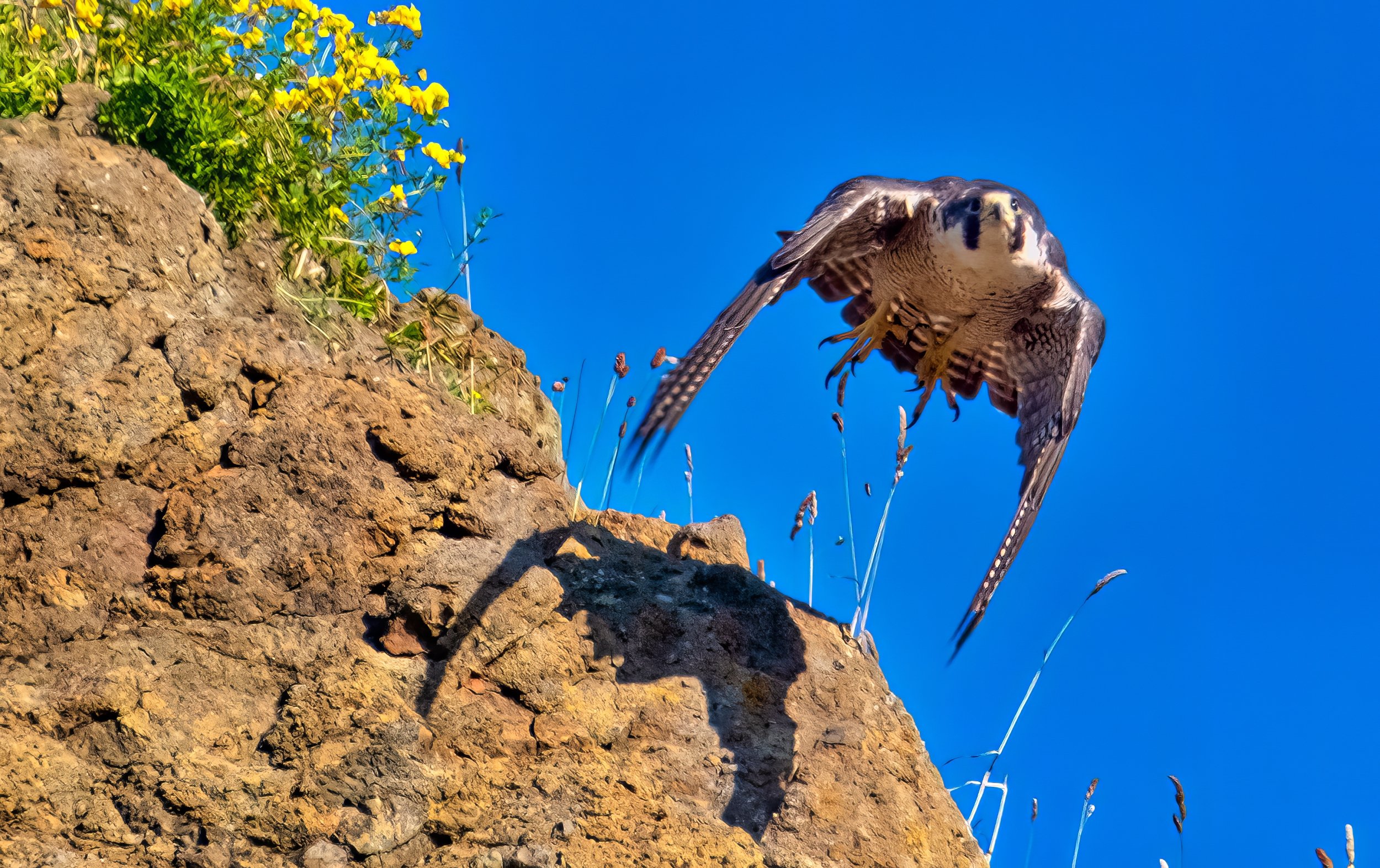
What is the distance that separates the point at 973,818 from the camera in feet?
12.0

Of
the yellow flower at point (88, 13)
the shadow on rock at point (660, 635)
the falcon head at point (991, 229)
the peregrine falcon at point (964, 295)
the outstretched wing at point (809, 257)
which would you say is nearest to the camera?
the outstretched wing at point (809, 257)

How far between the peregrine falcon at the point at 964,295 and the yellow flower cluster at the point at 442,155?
158cm

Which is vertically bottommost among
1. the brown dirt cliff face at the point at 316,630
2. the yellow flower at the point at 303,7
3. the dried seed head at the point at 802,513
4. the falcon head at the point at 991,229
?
→ the brown dirt cliff face at the point at 316,630

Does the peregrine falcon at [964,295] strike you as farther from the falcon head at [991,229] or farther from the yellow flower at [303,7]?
the yellow flower at [303,7]

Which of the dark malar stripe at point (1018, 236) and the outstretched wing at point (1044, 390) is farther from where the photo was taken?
the dark malar stripe at point (1018, 236)

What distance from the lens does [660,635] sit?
333 cm

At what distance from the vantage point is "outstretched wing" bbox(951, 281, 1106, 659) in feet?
11.5

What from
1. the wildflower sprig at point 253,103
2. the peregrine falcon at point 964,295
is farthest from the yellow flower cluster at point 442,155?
the peregrine falcon at point 964,295

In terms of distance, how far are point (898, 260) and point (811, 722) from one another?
2198 mm

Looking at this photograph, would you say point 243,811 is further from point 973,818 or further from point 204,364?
point 973,818

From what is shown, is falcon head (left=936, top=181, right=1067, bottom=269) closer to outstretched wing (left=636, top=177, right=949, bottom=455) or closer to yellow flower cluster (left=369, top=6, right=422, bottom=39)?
outstretched wing (left=636, top=177, right=949, bottom=455)

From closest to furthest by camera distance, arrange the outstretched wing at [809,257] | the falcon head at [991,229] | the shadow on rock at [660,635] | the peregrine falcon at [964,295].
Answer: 1. the outstretched wing at [809,257]
2. the shadow on rock at [660,635]
3. the peregrine falcon at [964,295]
4. the falcon head at [991,229]

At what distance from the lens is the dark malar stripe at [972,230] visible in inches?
158

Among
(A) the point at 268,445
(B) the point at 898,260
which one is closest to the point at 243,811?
(A) the point at 268,445
